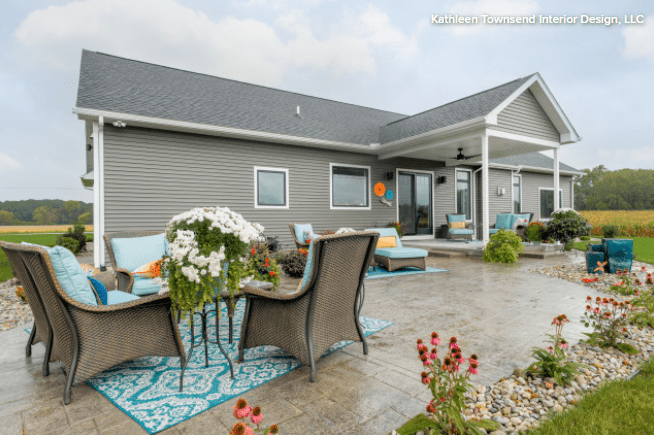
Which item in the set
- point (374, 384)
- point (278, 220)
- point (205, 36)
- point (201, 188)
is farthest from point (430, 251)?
point (205, 36)

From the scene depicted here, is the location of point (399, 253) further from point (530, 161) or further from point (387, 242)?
point (530, 161)

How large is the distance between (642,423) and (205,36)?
15880 millimetres

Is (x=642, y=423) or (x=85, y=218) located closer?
(x=642, y=423)

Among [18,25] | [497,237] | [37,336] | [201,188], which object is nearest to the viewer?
[37,336]

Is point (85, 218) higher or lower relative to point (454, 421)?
higher

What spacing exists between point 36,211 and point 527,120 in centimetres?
2134

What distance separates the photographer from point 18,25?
12.4m

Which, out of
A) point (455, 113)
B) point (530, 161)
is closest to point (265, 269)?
point (455, 113)

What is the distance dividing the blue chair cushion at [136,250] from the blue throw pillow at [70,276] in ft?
5.65

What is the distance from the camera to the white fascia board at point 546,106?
801cm

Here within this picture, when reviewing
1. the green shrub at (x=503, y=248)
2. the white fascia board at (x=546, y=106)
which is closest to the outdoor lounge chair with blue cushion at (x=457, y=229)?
the green shrub at (x=503, y=248)

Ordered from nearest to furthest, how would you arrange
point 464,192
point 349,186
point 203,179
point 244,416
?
point 244,416
point 203,179
point 349,186
point 464,192

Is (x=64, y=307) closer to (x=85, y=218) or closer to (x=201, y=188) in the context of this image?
(x=201, y=188)

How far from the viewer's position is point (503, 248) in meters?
7.27
